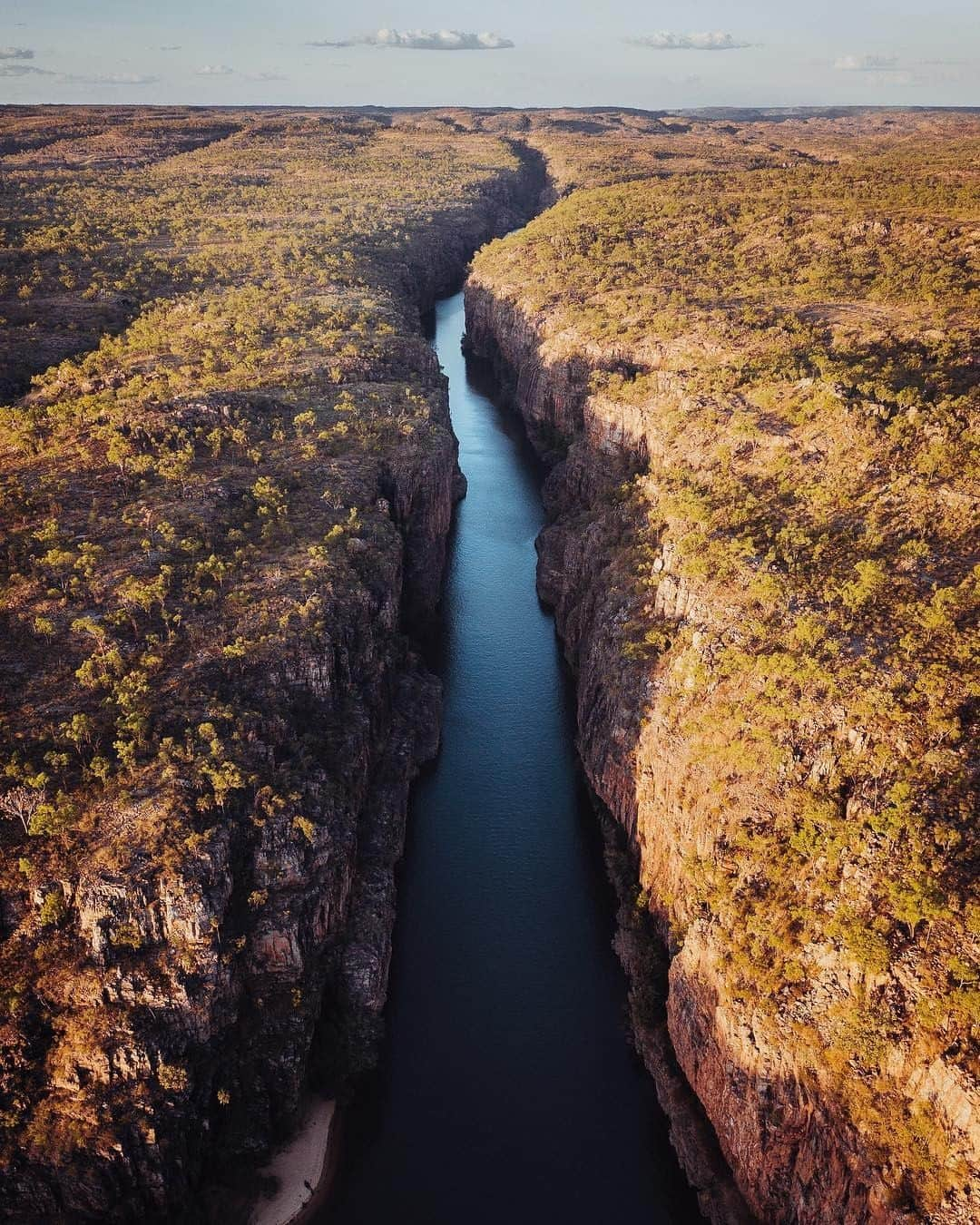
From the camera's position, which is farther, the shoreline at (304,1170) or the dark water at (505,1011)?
the dark water at (505,1011)

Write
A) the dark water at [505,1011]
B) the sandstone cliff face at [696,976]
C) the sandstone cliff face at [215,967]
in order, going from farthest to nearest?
the dark water at [505,1011] → the sandstone cliff face at [215,967] → the sandstone cliff face at [696,976]

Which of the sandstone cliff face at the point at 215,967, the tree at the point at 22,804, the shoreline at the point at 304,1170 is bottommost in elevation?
the shoreline at the point at 304,1170

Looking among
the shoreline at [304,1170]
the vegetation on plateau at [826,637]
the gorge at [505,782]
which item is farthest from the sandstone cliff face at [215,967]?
the vegetation on plateau at [826,637]

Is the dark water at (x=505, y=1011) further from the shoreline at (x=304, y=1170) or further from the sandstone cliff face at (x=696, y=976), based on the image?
the sandstone cliff face at (x=696, y=976)

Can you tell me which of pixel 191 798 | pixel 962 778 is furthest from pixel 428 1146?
pixel 962 778

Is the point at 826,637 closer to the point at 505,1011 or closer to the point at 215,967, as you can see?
the point at 505,1011

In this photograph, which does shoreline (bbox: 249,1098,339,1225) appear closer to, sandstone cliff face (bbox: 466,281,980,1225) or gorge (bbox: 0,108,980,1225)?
gorge (bbox: 0,108,980,1225)
